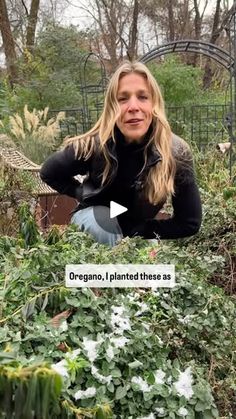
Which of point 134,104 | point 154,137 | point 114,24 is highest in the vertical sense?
point 114,24

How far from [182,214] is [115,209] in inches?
11.0

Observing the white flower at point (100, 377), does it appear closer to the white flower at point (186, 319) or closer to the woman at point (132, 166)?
the white flower at point (186, 319)

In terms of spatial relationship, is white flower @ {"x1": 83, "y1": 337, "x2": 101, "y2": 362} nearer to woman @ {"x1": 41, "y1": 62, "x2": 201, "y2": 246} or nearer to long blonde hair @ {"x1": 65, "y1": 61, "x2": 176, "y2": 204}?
woman @ {"x1": 41, "y1": 62, "x2": 201, "y2": 246}

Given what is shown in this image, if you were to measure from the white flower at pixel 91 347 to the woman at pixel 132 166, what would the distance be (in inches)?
37.6

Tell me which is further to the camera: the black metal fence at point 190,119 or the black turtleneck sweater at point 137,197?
the black metal fence at point 190,119

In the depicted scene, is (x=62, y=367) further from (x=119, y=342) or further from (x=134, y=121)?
(x=134, y=121)

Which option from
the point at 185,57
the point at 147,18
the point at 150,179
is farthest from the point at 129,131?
the point at 147,18

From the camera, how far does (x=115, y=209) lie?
7.50 ft

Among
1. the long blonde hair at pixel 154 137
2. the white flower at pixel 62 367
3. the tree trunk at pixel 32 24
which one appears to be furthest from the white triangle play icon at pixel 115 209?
the tree trunk at pixel 32 24

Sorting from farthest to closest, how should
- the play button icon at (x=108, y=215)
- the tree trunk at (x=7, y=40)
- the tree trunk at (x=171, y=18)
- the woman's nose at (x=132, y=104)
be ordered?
1. the tree trunk at (x=171, y=18)
2. the tree trunk at (x=7, y=40)
3. the play button icon at (x=108, y=215)
4. the woman's nose at (x=132, y=104)

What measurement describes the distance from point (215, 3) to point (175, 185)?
14654 mm

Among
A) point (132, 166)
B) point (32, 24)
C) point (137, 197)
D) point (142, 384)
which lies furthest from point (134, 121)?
point (32, 24)

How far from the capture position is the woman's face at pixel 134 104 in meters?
2.13

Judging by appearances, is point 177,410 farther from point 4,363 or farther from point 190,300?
point 4,363
